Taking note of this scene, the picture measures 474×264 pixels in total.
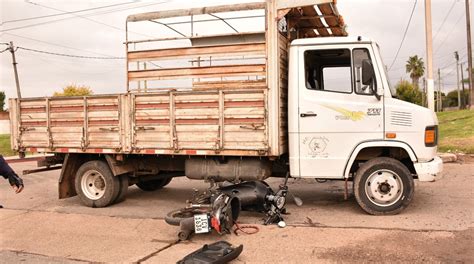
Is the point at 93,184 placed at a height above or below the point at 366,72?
below

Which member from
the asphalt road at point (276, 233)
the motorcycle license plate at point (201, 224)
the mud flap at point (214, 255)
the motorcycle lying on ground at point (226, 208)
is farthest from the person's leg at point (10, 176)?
the mud flap at point (214, 255)

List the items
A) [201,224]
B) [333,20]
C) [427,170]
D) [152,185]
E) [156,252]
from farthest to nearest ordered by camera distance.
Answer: [152,185], [333,20], [427,170], [201,224], [156,252]

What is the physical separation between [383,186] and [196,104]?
3.19m

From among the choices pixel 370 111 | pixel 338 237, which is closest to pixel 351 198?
pixel 370 111

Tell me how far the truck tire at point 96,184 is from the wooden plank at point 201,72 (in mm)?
1789

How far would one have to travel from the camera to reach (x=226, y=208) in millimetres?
5949

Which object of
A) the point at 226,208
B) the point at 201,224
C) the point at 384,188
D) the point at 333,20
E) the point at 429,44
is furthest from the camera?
the point at 429,44

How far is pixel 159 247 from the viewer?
5.60 m

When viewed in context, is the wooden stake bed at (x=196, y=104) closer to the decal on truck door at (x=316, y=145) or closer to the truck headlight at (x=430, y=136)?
the decal on truck door at (x=316, y=145)

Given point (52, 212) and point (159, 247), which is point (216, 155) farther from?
point (52, 212)

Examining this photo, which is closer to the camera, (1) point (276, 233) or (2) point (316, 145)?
(1) point (276, 233)

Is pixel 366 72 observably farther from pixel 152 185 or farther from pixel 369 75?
pixel 152 185

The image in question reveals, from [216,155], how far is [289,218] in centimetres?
156

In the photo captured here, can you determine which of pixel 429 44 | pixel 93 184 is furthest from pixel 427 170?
pixel 429 44
